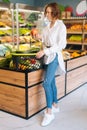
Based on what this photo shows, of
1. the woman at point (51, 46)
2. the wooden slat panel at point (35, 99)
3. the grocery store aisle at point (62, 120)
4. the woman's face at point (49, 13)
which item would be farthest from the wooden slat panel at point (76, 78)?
the woman's face at point (49, 13)

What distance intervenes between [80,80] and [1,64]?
2.02 meters

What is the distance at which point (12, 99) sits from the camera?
319 centimetres

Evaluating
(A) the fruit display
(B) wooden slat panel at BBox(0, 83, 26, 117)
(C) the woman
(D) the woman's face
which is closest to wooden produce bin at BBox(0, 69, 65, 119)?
(B) wooden slat panel at BBox(0, 83, 26, 117)

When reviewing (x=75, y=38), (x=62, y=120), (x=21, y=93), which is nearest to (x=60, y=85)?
(x=62, y=120)

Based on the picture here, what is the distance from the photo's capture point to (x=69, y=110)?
11.2 feet

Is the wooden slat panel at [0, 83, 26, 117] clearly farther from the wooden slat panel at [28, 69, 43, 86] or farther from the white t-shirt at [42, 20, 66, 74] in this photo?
the white t-shirt at [42, 20, 66, 74]

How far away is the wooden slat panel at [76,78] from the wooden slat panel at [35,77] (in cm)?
101

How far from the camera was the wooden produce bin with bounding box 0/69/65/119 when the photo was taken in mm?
3020

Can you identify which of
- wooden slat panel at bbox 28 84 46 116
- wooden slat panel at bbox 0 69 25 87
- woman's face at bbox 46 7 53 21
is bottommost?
wooden slat panel at bbox 28 84 46 116

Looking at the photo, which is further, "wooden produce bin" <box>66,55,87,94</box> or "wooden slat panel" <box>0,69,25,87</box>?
"wooden produce bin" <box>66,55,87,94</box>

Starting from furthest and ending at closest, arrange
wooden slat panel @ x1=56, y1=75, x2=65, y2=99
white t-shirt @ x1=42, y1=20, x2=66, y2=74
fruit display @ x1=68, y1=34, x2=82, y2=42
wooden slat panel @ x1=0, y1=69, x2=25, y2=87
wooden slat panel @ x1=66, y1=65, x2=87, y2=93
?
1. fruit display @ x1=68, y1=34, x2=82, y2=42
2. wooden slat panel @ x1=66, y1=65, x2=87, y2=93
3. wooden slat panel @ x1=56, y1=75, x2=65, y2=99
4. wooden slat panel @ x1=0, y1=69, x2=25, y2=87
5. white t-shirt @ x1=42, y1=20, x2=66, y2=74

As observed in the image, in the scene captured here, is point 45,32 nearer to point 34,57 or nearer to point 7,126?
point 34,57

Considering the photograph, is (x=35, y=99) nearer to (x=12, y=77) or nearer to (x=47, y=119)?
(x=47, y=119)

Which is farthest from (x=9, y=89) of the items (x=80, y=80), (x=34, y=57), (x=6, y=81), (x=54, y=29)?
(x=80, y=80)
